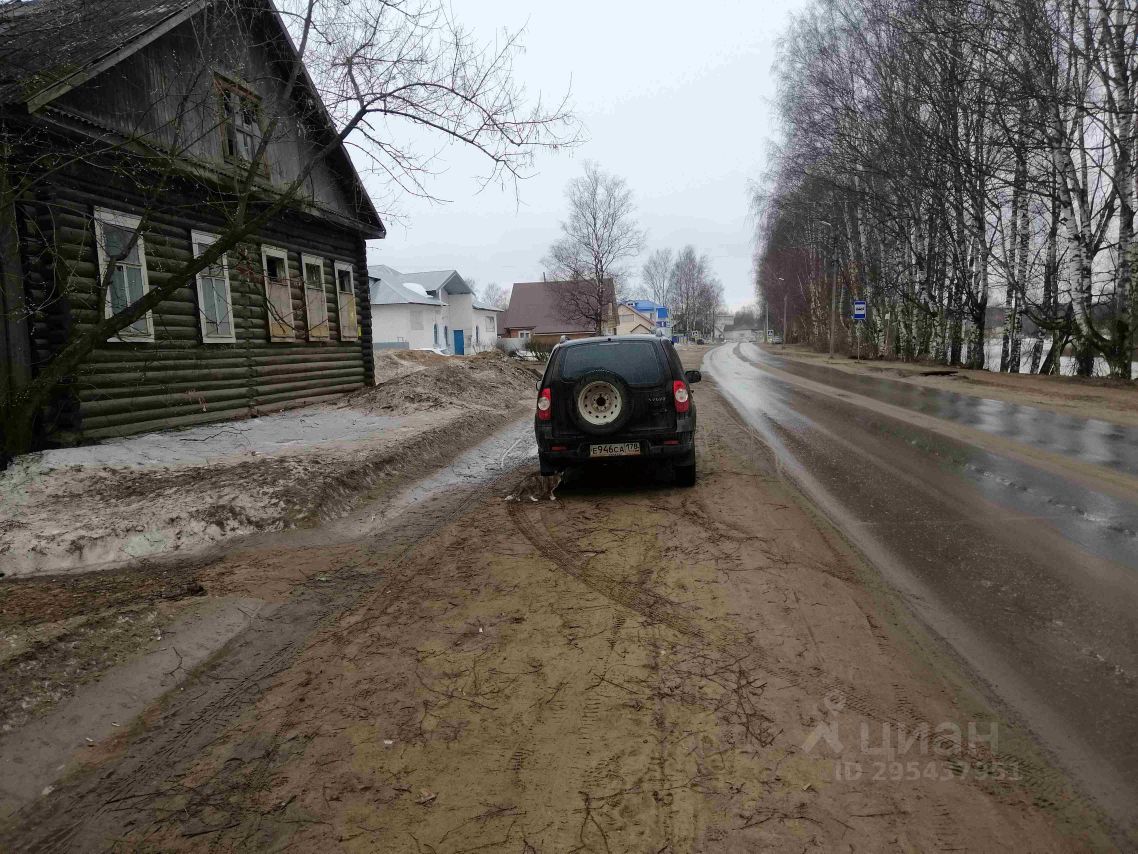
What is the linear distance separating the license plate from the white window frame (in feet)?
31.6

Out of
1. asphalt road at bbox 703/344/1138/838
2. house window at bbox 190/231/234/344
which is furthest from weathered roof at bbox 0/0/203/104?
asphalt road at bbox 703/344/1138/838

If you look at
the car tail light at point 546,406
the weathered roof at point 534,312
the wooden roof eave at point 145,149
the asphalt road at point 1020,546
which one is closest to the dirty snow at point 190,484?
the car tail light at point 546,406

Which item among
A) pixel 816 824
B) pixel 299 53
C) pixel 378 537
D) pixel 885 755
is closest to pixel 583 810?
pixel 816 824

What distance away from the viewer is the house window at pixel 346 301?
16375 mm

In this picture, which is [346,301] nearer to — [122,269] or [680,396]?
[122,269]

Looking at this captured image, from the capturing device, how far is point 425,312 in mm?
46156

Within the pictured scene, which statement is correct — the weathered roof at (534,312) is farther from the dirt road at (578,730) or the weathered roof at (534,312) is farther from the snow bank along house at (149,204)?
the dirt road at (578,730)

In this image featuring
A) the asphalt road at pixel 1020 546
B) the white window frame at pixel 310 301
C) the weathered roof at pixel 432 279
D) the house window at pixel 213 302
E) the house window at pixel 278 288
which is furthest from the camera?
the weathered roof at pixel 432 279

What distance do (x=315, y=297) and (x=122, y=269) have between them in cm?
537

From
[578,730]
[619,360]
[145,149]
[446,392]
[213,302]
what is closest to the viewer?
[578,730]

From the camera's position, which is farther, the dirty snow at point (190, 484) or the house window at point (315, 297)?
the house window at point (315, 297)

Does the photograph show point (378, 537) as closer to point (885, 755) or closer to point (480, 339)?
point (885, 755)

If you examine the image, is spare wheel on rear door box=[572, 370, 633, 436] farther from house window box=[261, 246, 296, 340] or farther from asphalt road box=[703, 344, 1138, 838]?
house window box=[261, 246, 296, 340]

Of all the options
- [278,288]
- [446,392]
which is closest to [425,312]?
[446,392]
